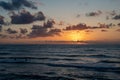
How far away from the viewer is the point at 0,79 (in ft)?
104

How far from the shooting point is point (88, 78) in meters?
33.2

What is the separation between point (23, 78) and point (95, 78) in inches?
415

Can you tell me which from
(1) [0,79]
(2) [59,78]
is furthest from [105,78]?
(1) [0,79]

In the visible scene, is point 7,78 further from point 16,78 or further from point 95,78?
point 95,78

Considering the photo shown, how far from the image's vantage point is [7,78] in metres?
32.8

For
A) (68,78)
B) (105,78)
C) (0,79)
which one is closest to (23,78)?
(0,79)

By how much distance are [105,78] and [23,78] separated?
12.1m

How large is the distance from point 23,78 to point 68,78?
21.6 feet

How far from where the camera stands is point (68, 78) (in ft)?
109

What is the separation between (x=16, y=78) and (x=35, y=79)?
113 inches

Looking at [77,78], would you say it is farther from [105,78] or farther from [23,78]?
[23,78]

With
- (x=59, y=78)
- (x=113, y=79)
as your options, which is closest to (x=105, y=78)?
(x=113, y=79)

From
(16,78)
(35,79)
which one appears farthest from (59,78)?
(16,78)

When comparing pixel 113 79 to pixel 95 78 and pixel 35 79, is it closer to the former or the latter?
pixel 95 78
